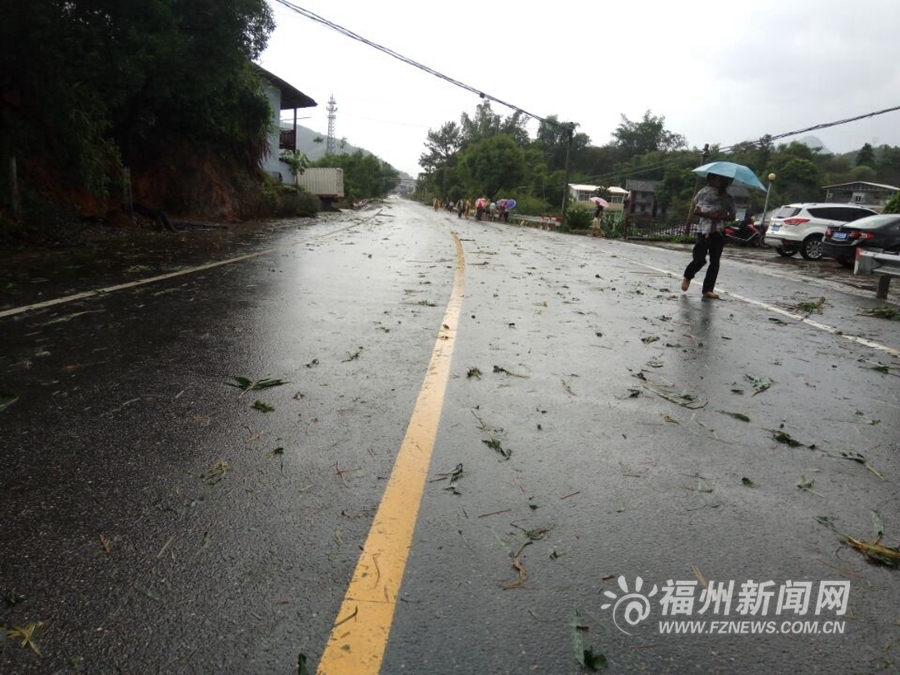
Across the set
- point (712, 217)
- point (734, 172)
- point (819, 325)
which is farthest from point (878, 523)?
point (734, 172)

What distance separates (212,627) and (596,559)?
4.31 ft

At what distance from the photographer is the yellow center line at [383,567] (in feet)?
5.65

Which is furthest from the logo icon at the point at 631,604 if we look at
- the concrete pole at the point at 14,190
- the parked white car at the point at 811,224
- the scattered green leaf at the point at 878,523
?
the parked white car at the point at 811,224

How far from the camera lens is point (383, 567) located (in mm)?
2100

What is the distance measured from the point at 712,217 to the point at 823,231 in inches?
536

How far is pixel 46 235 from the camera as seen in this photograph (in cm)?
1150

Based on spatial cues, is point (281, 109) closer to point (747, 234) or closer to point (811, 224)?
point (747, 234)

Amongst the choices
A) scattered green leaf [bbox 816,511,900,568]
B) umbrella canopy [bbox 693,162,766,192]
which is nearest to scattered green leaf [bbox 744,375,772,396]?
scattered green leaf [bbox 816,511,900,568]

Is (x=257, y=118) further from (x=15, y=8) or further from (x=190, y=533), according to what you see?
(x=190, y=533)

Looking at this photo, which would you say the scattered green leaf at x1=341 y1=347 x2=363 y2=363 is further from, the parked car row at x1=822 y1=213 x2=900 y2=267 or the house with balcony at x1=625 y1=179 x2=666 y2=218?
the house with balcony at x1=625 y1=179 x2=666 y2=218

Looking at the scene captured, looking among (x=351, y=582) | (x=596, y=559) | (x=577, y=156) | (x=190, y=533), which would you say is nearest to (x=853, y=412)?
(x=596, y=559)

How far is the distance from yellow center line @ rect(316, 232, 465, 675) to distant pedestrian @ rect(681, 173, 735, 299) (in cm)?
675

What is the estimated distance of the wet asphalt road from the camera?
1.81m

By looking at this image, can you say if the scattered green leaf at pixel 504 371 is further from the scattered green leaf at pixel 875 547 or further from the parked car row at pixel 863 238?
→ the parked car row at pixel 863 238
